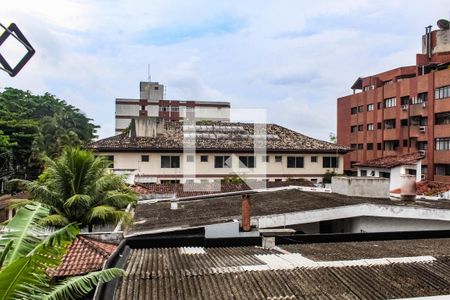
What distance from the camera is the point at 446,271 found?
6926mm

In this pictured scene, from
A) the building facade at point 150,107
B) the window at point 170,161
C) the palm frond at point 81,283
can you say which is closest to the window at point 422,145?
the window at point 170,161

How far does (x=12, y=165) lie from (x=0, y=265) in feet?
137

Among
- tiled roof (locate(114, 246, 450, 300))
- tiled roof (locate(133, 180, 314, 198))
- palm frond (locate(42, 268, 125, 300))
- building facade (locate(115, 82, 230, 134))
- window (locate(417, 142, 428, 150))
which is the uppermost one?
building facade (locate(115, 82, 230, 134))

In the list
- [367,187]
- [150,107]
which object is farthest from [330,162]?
[150,107]

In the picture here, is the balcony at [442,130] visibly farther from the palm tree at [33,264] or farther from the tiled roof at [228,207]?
the palm tree at [33,264]

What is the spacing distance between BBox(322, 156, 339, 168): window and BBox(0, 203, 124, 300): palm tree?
31290 mm

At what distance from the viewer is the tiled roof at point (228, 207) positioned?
44.9 feet

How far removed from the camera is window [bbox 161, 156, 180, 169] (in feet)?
109

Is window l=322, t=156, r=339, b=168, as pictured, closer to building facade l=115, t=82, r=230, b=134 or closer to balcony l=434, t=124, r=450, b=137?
balcony l=434, t=124, r=450, b=137

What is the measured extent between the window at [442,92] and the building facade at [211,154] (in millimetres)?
9202

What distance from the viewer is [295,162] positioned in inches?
1373

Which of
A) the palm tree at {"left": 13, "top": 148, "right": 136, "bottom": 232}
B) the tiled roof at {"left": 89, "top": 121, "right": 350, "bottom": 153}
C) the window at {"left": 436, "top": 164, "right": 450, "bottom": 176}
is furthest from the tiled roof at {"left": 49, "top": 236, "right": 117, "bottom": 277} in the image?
the window at {"left": 436, "top": 164, "right": 450, "bottom": 176}

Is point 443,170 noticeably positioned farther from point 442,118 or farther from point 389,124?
point 389,124

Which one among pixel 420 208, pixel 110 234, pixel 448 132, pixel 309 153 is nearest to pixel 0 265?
pixel 110 234
